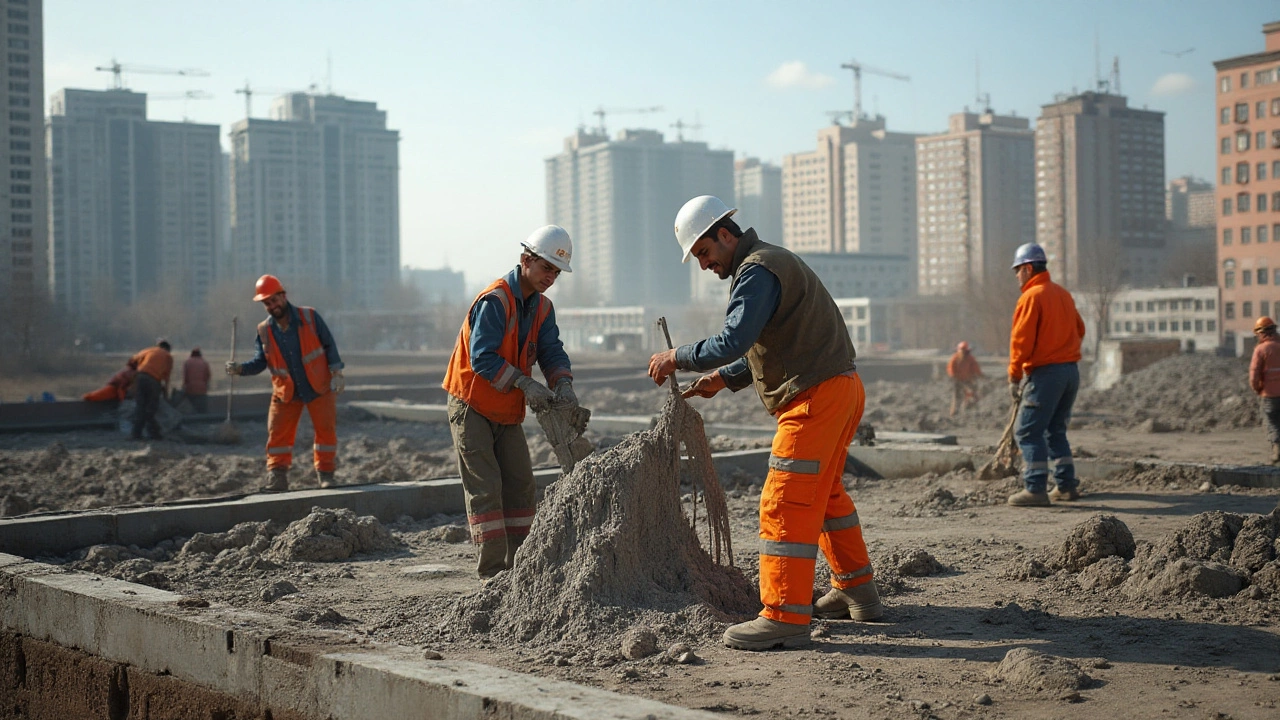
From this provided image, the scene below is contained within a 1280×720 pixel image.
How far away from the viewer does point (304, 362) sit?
9.30m

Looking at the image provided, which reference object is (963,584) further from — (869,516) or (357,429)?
(357,429)

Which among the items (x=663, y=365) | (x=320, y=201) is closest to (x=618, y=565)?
(x=663, y=365)

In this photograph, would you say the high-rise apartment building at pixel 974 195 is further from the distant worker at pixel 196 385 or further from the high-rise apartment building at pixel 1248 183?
the distant worker at pixel 196 385

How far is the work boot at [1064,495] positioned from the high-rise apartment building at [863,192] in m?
142

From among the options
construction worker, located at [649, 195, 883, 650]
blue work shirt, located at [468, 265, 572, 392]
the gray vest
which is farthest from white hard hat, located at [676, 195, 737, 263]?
blue work shirt, located at [468, 265, 572, 392]

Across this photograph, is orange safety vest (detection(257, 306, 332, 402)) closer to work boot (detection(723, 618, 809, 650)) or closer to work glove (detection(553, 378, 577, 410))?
work glove (detection(553, 378, 577, 410))

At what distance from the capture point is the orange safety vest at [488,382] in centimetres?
609

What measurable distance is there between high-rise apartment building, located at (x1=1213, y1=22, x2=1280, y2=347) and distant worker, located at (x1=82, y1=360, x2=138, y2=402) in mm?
73868

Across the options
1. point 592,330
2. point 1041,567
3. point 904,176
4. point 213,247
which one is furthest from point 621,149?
point 1041,567

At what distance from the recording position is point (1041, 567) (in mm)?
6020

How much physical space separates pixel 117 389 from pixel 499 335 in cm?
1383

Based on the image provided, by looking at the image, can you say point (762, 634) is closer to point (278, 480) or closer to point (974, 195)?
point (278, 480)

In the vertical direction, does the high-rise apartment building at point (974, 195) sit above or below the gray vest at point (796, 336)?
above

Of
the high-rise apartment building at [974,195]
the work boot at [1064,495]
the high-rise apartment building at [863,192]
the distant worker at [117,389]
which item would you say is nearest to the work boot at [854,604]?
the work boot at [1064,495]
